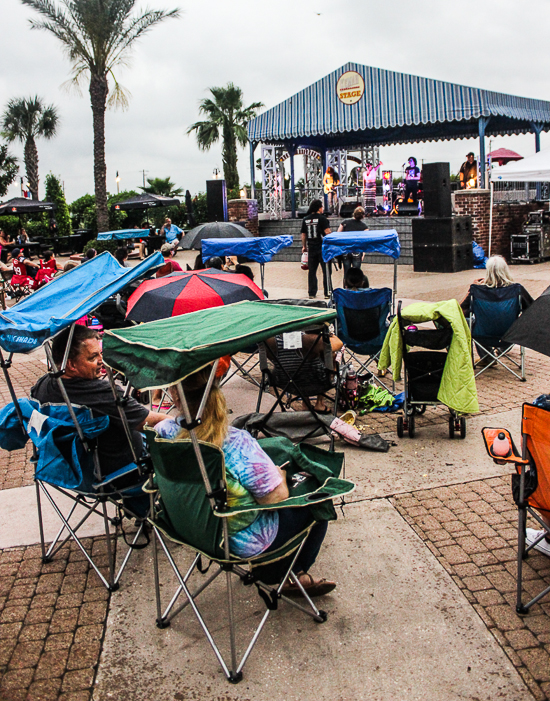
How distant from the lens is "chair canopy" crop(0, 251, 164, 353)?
3.46 metres

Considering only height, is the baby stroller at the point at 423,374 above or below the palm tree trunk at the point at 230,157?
below

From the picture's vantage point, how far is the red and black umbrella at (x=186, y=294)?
5973mm

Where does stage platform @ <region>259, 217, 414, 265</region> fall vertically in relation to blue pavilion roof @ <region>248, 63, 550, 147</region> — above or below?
below

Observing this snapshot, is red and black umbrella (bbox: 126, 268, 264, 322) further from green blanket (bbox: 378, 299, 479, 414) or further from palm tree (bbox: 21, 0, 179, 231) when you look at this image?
palm tree (bbox: 21, 0, 179, 231)

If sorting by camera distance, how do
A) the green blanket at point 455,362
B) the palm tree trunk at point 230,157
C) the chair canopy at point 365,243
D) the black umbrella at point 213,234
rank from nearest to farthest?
the green blanket at point 455,362
the chair canopy at point 365,243
the black umbrella at point 213,234
the palm tree trunk at point 230,157

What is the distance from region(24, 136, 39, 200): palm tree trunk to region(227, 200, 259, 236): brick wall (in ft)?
Answer: 90.6

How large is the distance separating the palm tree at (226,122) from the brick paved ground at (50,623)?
41.5 m

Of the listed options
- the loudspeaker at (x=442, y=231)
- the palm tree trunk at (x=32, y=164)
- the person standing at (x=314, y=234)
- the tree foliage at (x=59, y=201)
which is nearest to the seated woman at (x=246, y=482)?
the person standing at (x=314, y=234)

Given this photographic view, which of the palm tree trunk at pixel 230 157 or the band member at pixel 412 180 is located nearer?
the band member at pixel 412 180

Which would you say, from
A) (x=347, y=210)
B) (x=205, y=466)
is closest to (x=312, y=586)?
(x=205, y=466)

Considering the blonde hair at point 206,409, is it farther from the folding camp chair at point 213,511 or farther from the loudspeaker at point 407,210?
the loudspeaker at point 407,210

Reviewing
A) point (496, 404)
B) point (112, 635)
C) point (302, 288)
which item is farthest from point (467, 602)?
point (302, 288)

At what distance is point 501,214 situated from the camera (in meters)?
18.5

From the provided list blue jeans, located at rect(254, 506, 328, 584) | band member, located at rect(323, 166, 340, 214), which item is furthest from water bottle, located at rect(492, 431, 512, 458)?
band member, located at rect(323, 166, 340, 214)
